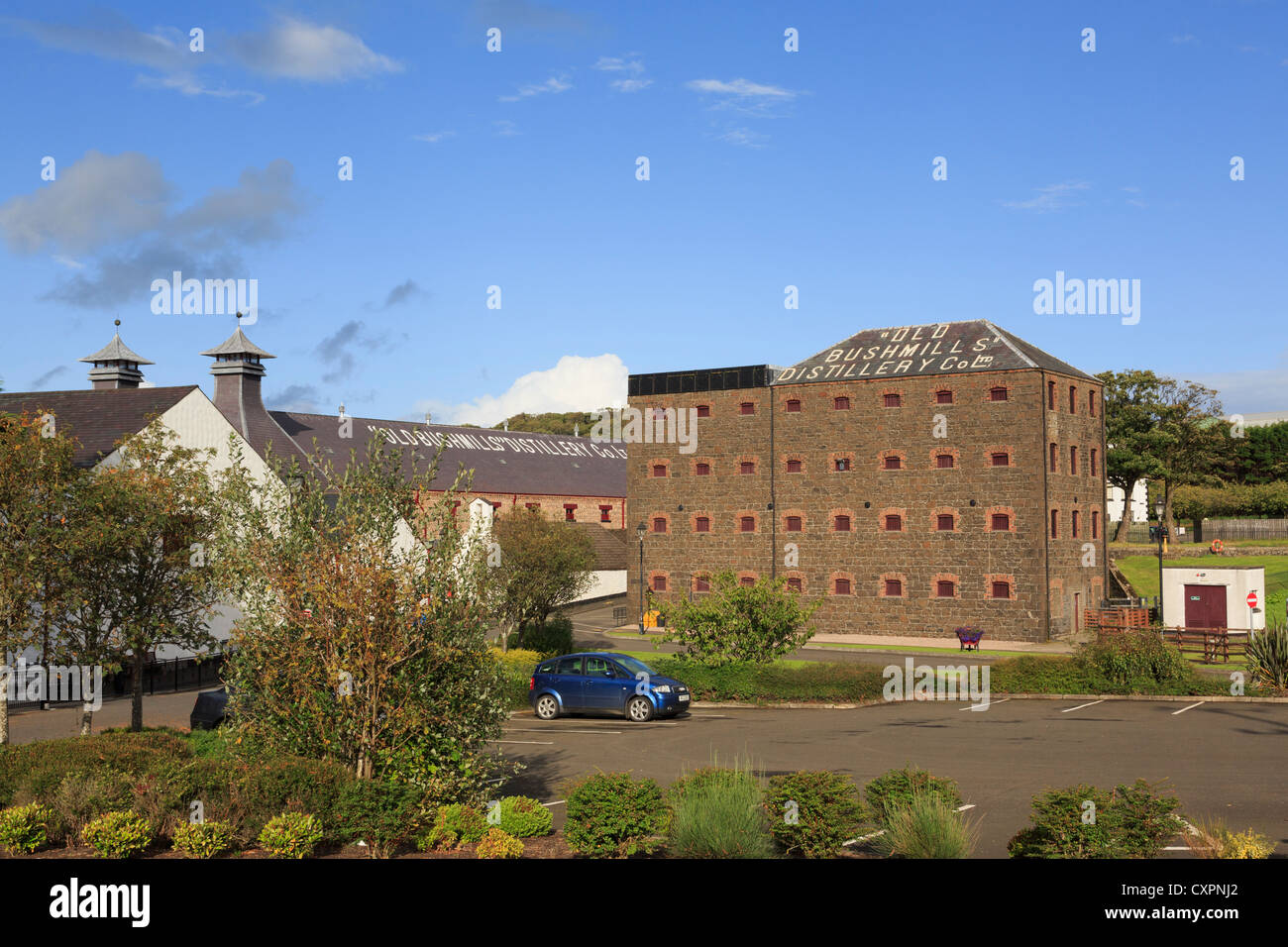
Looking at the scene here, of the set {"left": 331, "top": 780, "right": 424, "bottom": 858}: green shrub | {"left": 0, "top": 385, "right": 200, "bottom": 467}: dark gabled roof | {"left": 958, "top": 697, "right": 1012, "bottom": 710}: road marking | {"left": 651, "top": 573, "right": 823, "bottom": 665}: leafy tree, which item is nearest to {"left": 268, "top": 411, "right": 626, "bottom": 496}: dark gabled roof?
{"left": 0, "top": 385, "right": 200, "bottom": 467}: dark gabled roof

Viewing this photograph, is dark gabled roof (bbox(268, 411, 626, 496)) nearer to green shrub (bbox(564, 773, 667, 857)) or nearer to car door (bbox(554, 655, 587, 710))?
car door (bbox(554, 655, 587, 710))

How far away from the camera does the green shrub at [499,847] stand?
1064 centimetres

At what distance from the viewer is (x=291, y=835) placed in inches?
414

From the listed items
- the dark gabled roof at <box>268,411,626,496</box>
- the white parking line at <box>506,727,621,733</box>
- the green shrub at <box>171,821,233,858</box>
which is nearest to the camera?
the green shrub at <box>171,821,233,858</box>

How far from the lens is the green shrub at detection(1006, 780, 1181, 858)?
9.52 m

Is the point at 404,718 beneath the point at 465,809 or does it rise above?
above

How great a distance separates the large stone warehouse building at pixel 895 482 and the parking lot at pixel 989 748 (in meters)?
20.9

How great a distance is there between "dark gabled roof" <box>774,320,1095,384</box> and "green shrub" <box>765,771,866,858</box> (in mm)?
39950

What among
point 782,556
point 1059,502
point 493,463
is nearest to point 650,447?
point 782,556

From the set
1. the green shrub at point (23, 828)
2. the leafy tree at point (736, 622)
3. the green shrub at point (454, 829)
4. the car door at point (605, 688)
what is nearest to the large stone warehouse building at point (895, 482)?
the leafy tree at point (736, 622)

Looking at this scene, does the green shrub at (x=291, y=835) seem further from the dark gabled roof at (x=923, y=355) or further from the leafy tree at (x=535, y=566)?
the dark gabled roof at (x=923, y=355)
